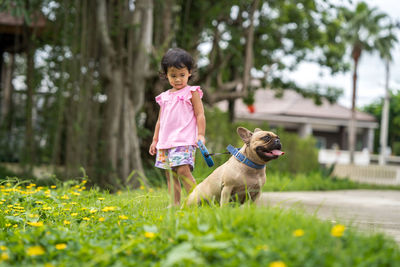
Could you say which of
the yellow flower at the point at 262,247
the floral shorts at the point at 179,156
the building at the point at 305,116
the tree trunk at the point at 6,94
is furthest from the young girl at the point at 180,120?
the building at the point at 305,116

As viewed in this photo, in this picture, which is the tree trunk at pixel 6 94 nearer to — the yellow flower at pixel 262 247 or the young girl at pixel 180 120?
the young girl at pixel 180 120

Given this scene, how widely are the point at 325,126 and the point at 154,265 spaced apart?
120ft

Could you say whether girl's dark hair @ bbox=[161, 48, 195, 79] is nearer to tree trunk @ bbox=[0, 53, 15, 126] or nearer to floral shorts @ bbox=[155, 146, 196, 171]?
floral shorts @ bbox=[155, 146, 196, 171]

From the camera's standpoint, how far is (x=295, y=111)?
32.1 meters

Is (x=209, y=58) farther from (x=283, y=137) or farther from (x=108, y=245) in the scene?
(x=108, y=245)

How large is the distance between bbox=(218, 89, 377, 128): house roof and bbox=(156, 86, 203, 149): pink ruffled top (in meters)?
25.3

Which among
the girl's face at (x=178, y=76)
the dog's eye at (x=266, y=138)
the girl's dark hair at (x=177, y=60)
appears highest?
the girl's dark hair at (x=177, y=60)

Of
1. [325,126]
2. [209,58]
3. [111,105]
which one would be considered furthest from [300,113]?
[111,105]

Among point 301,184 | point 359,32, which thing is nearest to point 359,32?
point 359,32

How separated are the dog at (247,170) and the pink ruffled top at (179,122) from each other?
45 cm

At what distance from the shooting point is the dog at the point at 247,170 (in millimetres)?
3307

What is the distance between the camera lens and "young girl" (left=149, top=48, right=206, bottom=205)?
3.78 m

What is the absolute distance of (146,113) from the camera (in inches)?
450

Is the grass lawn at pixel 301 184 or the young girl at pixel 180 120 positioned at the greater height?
the young girl at pixel 180 120
